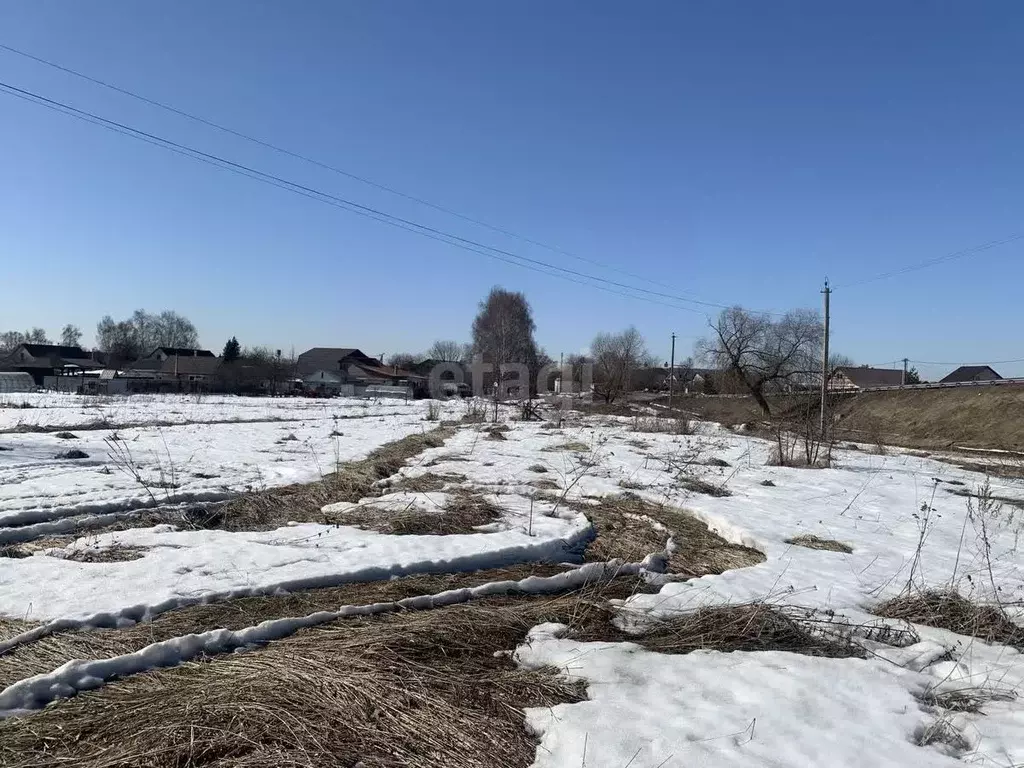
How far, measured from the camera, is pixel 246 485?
8.30 meters

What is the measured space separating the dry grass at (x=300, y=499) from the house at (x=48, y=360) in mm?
76467

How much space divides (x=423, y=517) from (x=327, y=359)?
83.7 meters

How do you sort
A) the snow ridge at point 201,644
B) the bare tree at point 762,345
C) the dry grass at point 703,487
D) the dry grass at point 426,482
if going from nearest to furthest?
the snow ridge at point 201,644, the dry grass at point 426,482, the dry grass at point 703,487, the bare tree at point 762,345

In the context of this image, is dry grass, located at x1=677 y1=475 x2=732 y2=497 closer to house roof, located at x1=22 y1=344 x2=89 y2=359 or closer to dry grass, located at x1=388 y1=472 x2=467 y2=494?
dry grass, located at x1=388 y1=472 x2=467 y2=494

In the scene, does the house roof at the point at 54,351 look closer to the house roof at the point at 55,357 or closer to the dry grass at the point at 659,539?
the house roof at the point at 55,357

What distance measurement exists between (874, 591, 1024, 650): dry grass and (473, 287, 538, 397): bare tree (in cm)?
4965

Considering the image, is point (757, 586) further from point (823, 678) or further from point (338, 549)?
point (338, 549)

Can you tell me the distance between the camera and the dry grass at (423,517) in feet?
20.1

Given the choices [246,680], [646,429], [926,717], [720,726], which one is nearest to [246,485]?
[246,680]

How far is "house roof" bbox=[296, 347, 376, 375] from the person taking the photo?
83.9m

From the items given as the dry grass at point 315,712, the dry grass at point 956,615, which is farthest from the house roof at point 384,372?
the dry grass at point 315,712

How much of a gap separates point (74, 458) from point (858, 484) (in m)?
13.2

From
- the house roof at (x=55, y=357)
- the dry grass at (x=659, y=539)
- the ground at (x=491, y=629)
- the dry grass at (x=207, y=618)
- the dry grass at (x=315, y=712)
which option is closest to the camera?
the dry grass at (x=315, y=712)

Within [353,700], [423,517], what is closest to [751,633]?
[353,700]
